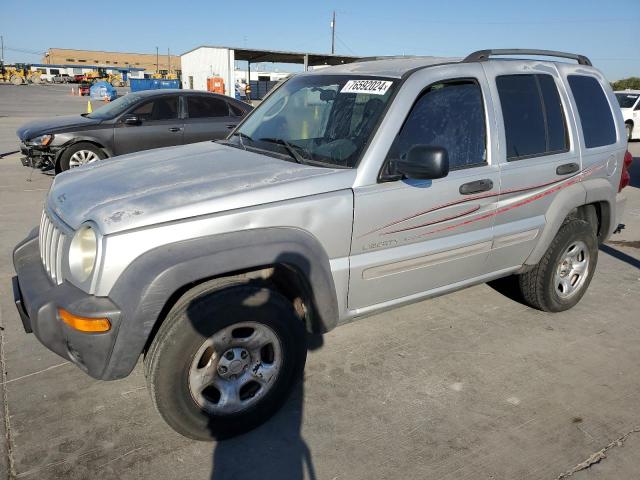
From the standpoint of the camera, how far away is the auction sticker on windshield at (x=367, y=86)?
9.90 feet

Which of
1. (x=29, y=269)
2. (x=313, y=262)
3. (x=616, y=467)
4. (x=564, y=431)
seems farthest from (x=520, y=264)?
(x=29, y=269)

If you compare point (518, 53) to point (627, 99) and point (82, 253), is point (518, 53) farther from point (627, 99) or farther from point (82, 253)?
point (627, 99)

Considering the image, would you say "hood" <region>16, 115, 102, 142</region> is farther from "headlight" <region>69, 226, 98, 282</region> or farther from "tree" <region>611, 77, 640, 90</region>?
"tree" <region>611, 77, 640, 90</region>

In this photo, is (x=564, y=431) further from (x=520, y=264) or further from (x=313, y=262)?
(x=313, y=262)

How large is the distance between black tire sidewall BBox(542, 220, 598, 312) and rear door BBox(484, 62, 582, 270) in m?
0.34

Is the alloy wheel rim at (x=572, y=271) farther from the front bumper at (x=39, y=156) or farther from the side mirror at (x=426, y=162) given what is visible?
the front bumper at (x=39, y=156)

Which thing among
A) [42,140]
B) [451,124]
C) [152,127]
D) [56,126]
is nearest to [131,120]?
[152,127]

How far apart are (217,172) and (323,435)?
1.54 meters

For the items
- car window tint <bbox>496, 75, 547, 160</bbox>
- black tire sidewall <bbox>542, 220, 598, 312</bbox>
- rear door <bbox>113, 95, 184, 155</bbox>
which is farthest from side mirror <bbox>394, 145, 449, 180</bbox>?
rear door <bbox>113, 95, 184, 155</bbox>

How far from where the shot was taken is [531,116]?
11.6 ft

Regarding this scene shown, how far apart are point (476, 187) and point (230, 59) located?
2987 centimetres

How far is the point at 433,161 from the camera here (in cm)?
262

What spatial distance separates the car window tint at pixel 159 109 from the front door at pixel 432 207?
6.78m

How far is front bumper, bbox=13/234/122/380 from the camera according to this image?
2182mm
